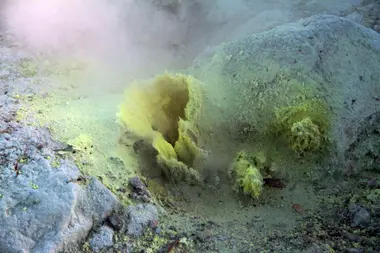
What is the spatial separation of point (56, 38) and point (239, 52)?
6.91 ft

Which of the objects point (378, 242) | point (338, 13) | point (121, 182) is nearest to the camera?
point (378, 242)

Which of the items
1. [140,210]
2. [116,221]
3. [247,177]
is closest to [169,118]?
[247,177]

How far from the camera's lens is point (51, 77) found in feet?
12.9

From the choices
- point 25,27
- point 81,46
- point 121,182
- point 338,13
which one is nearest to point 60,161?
point 121,182

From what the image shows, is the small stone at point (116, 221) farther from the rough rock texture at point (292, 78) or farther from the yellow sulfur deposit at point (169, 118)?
the rough rock texture at point (292, 78)

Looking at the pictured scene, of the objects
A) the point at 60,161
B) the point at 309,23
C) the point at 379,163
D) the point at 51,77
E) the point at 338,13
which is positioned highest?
the point at 338,13

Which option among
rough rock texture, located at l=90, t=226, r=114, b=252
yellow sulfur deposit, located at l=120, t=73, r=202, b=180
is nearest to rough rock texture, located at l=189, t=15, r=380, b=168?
yellow sulfur deposit, located at l=120, t=73, r=202, b=180

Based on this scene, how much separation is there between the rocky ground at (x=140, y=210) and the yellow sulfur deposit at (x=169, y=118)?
0.19 metres

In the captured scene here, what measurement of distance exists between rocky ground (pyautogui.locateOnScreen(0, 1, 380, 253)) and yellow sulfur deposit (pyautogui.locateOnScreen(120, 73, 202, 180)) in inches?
7.6

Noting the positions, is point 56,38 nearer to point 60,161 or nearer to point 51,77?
point 51,77

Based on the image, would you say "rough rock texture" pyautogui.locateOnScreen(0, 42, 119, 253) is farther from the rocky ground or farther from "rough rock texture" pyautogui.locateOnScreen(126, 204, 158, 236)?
"rough rock texture" pyautogui.locateOnScreen(126, 204, 158, 236)

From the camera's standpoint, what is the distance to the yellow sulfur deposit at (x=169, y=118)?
2.82 metres

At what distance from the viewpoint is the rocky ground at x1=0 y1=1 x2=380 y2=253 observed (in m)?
2.12

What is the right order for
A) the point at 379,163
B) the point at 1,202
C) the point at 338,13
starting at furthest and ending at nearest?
the point at 338,13
the point at 379,163
the point at 1,202
